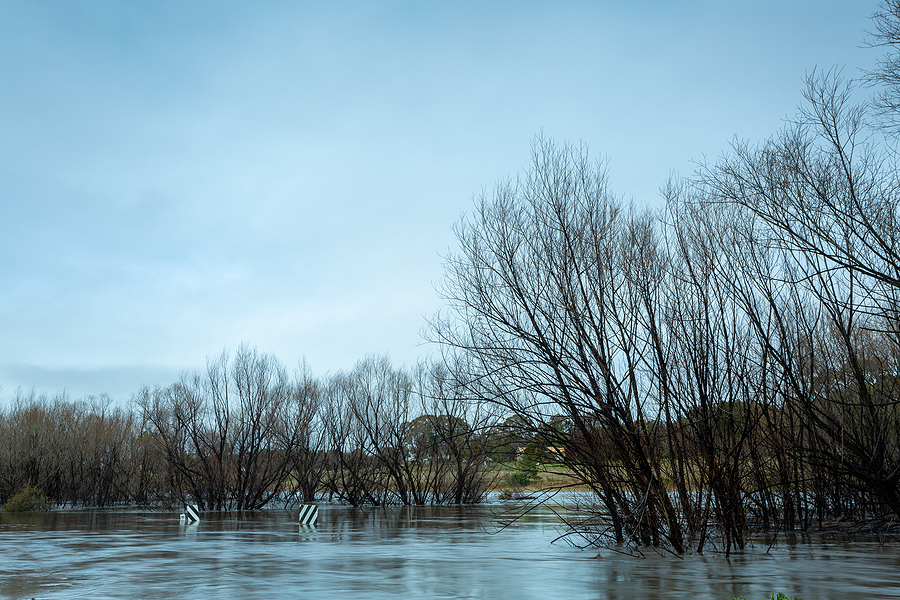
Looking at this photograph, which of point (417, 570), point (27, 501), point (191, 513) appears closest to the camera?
point (417, 570)

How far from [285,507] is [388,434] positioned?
252 inches

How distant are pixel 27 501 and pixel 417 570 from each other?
31449mm

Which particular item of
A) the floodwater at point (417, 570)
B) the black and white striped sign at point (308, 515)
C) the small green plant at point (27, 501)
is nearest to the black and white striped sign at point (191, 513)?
the black and white striped sign at point (308, 515)

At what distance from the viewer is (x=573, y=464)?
1095 centimetres

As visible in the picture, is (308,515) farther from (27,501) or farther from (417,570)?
(27,501)

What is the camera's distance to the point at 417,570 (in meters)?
10.0

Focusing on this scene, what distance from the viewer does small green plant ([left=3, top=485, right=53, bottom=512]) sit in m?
33.0

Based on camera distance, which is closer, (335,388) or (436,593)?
(436,593)

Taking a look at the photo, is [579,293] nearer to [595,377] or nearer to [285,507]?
[595,377]

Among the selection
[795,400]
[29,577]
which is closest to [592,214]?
[795,400]

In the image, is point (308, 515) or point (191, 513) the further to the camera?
point (191, 513)

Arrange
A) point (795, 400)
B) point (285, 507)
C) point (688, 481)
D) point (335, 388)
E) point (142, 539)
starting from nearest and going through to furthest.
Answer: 1. point (688, 481)
2. point (795, 400)
3. point (142, 539)
4. point (285, 507)
5. point (335, 388)

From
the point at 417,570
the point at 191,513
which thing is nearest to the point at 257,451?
the point at 191,513

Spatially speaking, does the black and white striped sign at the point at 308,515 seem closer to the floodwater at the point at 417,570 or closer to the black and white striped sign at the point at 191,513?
the black and white striped sign at the point at 191,513
